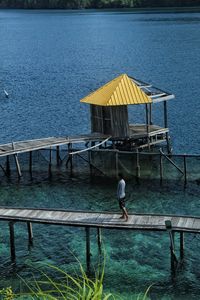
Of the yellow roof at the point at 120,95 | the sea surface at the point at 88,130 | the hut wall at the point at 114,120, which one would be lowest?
the sea surface at the point at 88,130

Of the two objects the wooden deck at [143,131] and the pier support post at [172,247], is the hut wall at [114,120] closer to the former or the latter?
the wooden deck at [143,131]

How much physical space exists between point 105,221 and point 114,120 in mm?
16727

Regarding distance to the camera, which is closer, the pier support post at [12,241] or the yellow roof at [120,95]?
the pier support post at [12,241]

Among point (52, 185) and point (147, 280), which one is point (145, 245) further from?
point (52, 185)

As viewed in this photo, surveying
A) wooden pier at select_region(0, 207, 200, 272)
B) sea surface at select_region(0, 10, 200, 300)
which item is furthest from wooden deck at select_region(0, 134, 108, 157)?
wooden pier at select_region(0, 207, 200, 272)

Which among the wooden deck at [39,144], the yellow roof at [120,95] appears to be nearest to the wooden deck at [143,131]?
the wooden deck at [39,144]

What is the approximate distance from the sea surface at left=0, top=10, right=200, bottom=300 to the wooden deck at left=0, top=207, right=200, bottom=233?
190cm

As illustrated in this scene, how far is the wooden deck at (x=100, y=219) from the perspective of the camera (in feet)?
89.8

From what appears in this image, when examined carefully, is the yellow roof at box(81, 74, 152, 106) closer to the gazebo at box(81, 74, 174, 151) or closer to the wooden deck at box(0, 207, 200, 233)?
the gazebo at box(81, 74, 174, 151)

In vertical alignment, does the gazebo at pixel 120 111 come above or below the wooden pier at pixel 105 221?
above

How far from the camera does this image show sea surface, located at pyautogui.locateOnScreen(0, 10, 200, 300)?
2788 centimetres

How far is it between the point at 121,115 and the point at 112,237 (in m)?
14.5

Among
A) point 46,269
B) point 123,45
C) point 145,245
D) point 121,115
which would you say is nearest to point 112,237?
point 145,245

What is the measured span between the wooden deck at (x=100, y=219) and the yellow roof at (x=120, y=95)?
49.0 feet
